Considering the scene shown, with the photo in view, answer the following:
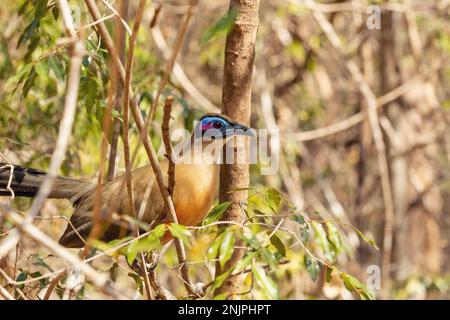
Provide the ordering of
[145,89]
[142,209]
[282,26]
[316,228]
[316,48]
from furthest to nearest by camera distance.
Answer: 1. [282,26]
2. [316,48]
3. [145,89]
4. [142,209]
5. [316,228]

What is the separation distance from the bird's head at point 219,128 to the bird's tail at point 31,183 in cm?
93

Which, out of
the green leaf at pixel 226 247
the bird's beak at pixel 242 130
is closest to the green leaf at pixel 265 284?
the green leaf at pixel 226 247

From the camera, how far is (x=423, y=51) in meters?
8.94

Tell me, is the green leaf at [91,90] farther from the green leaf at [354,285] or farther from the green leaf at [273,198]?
the green leaf at [354,285]

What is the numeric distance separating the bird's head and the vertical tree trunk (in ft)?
0.13

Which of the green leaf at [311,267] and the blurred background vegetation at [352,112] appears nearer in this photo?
the green leaf at [311,267]

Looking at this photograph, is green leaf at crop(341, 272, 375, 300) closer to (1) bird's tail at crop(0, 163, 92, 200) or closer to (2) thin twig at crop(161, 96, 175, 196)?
(2) thin twig at crop(161, 96, 175, 196)

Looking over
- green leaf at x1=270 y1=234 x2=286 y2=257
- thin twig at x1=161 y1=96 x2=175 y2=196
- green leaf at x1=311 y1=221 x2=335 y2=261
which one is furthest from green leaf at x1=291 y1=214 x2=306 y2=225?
thin twig at x1=161 y1=96 x2=175 y2=196

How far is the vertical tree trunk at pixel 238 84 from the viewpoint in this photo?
3340 mm

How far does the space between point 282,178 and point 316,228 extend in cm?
506

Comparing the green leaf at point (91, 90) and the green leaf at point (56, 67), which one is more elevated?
the green leaf at point (56, 67)

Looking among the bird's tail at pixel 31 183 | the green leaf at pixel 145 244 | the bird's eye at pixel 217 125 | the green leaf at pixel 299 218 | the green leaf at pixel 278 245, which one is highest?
the bird's eye at pixel 217 125

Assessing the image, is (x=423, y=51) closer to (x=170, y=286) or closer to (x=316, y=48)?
(x=316, y=48)
